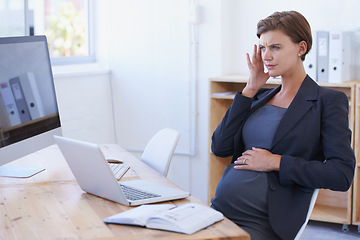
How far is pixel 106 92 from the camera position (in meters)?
4.20

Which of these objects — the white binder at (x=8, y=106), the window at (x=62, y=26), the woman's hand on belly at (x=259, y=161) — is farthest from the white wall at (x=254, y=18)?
the white binder at (x=8, y=106)

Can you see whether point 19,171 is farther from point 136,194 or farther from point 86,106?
point 86,106

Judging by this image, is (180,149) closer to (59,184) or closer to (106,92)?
(106,92)

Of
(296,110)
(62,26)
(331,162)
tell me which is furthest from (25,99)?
(62,26)

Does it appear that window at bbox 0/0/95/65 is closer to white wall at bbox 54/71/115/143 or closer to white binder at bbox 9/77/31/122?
white wall at bbox 54/71/115/143

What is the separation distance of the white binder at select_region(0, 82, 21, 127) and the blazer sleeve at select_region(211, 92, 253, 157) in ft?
2.75

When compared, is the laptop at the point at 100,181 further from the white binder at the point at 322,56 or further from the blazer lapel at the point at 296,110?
the white binder at the point at 322,56

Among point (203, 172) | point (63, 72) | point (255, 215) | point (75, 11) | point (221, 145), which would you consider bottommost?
point (203, 172)

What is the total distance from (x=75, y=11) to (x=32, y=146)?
2342 mm

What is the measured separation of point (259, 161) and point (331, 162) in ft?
0.86

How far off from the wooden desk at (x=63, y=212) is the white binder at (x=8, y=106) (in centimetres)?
23

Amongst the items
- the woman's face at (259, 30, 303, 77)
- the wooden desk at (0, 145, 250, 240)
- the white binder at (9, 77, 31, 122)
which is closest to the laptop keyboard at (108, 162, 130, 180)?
the wooden desk at (0, 145, 250, 240)

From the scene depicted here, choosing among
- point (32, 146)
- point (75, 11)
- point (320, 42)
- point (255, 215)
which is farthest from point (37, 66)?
point (75, 11)

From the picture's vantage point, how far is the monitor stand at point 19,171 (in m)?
2.08
